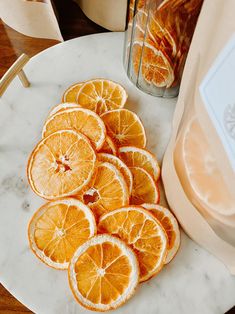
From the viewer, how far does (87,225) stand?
0.52 m

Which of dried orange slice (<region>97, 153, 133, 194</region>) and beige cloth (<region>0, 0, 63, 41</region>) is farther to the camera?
beige cloth (<region>0, 0, 63, 41</region>)

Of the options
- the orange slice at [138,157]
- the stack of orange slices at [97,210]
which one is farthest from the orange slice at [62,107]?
the orange slice at [138,157]

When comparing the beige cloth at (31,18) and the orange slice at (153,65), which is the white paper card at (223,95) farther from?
the beige cloth at (31,18)

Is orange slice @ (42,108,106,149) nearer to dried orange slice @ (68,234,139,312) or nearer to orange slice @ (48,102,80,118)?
orange slice @ (48,102,80,118)

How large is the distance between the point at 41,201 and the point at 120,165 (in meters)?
0.13

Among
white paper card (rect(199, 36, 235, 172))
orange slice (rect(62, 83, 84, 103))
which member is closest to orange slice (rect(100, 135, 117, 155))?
orange slice (rect(62, 83, 84, 103))

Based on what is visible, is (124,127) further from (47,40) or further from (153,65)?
(47,40)

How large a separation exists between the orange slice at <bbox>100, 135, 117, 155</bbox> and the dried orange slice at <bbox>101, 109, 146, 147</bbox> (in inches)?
1.0

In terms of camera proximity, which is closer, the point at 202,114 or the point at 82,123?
the point at 202,114

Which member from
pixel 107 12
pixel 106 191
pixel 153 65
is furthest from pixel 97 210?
pixel 107 12

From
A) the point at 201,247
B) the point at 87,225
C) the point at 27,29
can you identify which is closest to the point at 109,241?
the point at 87,225

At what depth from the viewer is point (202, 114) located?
15.9 inches

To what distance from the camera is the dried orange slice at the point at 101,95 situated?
2.02 ft

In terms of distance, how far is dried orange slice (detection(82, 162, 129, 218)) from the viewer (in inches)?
20.9
